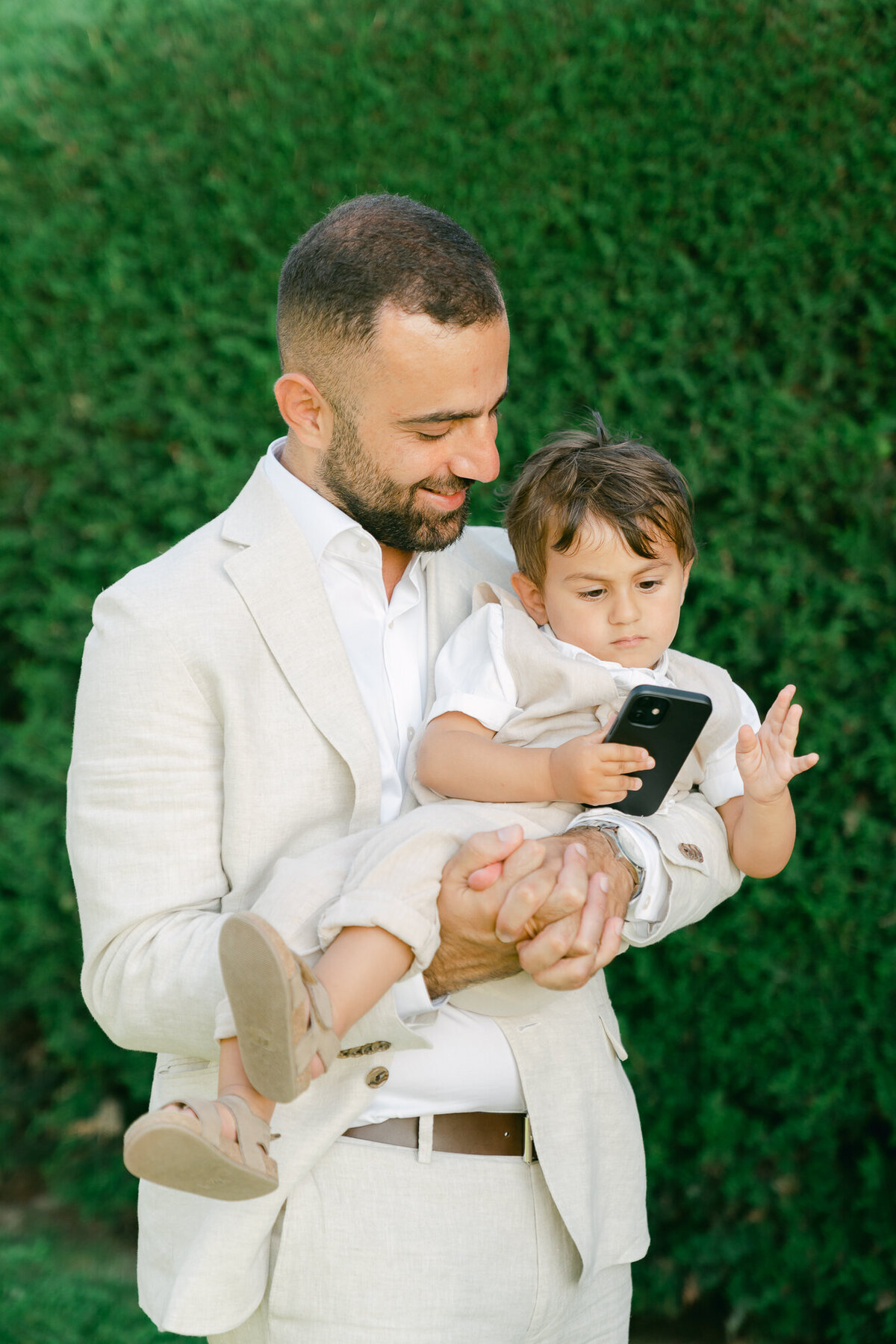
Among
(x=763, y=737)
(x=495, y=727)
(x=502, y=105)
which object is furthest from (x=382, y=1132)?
(x=502, y=105)

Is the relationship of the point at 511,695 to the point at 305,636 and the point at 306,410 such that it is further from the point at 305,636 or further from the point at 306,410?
the point at 306,410

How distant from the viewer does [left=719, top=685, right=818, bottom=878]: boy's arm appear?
216 centimetres

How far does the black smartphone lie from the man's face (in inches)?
21.5

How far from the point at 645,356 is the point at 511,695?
1.69 meters

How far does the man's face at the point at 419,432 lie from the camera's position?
2.23 metres

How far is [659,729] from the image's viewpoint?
2.12 m

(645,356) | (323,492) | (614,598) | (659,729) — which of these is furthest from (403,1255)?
(645,356)

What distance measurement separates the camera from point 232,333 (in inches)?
157

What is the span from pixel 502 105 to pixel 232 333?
3.69 ft

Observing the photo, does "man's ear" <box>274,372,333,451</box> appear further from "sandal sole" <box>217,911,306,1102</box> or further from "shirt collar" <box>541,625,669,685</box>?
"sandal sole" <box>217,911,306,1102</box>

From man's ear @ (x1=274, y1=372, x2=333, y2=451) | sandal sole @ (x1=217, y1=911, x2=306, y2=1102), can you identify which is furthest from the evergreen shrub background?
sandal sole @ (x1=217, y1=911, x2=306, y2=1102)

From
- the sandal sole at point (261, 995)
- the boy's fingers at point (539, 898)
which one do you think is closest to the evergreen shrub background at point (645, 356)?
the boy's fingers at point (539, 898)

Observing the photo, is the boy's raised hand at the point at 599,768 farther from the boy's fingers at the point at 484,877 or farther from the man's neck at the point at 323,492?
the man's neck at the point at 323,492

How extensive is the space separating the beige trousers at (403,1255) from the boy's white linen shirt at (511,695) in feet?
1.81
